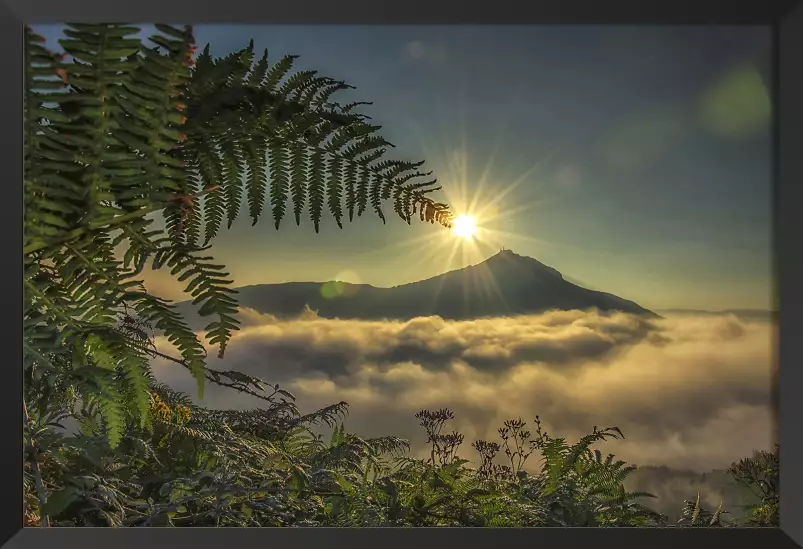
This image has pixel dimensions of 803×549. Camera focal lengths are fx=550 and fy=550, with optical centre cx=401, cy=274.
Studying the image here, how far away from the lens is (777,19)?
786mm

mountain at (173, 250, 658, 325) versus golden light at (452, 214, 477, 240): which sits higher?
golden light at (452, 214, 477, 240)

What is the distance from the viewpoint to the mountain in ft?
3.07

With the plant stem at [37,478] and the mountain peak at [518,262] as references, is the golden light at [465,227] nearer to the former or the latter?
the mountain peak at [518,262]

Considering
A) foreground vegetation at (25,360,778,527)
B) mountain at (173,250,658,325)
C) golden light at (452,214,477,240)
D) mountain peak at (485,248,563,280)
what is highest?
golden light at (452,214,477,240)

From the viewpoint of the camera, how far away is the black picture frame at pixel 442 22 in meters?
0.76

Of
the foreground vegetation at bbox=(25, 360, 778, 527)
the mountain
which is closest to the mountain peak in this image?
the mountain

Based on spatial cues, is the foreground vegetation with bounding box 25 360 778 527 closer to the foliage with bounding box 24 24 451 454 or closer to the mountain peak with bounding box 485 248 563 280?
the foliage with bounding box 24 24 451 454

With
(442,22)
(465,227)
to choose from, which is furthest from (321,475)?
(442,22)

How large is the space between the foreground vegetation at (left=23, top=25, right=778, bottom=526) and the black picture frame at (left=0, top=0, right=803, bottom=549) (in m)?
0.05

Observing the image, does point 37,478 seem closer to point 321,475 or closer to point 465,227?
point 321,475

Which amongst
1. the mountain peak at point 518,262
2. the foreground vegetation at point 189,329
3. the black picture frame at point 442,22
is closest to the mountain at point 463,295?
the mountain peak at point 518,262

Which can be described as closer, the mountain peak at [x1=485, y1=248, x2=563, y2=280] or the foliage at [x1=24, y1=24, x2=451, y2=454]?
the foliage at [x1=24, y1=24, x2=451, y2=454]

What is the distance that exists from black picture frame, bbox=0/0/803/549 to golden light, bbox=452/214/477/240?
31 cm

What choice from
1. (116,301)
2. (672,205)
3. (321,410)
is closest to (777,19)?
(672,205)
